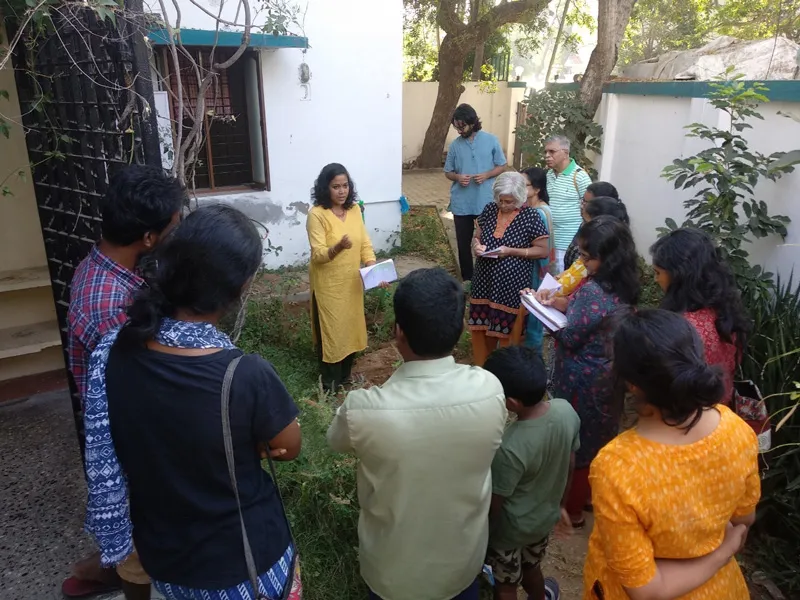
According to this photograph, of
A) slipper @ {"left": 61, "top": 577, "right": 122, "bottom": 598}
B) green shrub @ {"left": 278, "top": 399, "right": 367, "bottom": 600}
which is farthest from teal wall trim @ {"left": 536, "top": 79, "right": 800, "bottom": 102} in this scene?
slipper @ {"left": 61, "top": 577, "right": 122, "bottom": 598}

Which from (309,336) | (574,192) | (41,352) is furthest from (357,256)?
(41,352)

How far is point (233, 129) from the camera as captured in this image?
627 cm

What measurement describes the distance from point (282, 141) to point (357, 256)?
9.37 ft

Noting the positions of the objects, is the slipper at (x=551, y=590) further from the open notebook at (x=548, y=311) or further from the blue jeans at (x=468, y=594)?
the open notebook at (x=548, y=311)

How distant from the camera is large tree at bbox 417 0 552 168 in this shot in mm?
11602

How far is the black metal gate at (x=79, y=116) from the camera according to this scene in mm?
2182

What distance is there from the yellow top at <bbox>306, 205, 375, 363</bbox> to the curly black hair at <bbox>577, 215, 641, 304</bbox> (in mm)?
1661

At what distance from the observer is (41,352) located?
13.2ft

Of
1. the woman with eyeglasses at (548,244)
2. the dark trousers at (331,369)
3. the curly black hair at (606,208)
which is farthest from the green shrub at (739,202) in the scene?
the dark trousers at (331,369)

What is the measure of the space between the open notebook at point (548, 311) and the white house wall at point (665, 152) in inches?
57.3

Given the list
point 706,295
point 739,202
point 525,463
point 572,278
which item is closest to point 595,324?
point 706,295

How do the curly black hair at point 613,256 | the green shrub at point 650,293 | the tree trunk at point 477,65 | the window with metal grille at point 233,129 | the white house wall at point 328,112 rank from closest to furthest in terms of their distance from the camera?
the curly black hair at point 613,256 → the green shrub at point 650,293 → the window with metal grille at point 233,129 → the white house wall at point 328,112 → the tree trunk at point 477,65

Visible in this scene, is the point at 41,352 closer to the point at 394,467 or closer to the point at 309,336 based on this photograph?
the point at 309,336

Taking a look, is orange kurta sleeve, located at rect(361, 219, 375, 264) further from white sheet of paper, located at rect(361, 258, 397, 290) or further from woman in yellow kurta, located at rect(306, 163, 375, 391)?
white sheet of paper, located at rect(361, 258, 397, 290)
